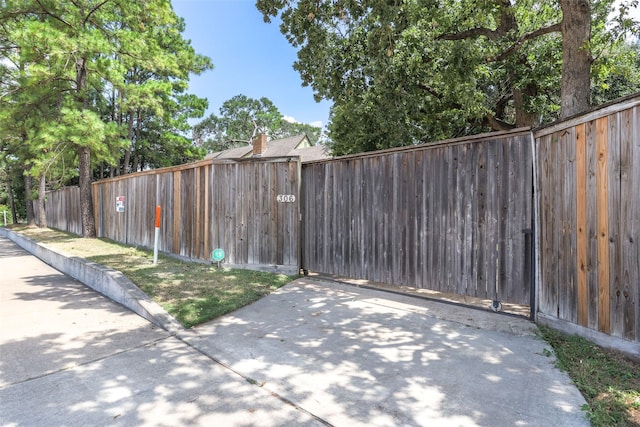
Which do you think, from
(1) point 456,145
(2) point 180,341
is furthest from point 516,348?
(2) point 180,341

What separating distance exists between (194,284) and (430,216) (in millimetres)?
3839

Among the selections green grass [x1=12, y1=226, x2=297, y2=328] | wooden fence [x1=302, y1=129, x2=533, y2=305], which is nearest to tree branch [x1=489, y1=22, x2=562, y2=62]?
wooden fence [x1=302, y1=129, x2=533, y2=305]

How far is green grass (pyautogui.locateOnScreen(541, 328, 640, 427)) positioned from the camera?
2.31 meters

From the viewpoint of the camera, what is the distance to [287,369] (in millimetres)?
3051

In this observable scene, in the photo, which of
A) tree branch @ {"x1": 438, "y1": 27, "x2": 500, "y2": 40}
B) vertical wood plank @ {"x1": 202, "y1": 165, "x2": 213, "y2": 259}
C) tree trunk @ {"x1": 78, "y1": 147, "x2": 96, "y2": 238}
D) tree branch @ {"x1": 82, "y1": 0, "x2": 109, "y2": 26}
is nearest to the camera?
vertical wood plank @ {"x1": 202, "y1": 165, "x2": 213, "y2": 259}

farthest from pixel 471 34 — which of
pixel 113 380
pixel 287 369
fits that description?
pixel 113 380

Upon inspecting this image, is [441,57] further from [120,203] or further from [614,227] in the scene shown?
[120,203]

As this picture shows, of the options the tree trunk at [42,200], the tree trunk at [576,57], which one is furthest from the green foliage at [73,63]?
the tree trunk at [576,57]

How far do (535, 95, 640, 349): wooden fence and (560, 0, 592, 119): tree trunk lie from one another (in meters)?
1.35

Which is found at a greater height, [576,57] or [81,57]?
[81,57]

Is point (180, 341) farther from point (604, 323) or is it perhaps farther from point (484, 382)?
point (604, 323)

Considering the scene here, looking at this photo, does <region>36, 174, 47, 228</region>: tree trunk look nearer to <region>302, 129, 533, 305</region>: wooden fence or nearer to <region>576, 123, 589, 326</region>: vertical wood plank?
<region>302, 129, 533, 305</region>: wooden fence

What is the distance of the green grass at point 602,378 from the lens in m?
2.31

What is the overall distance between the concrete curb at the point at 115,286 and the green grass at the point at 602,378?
12.5 feet
